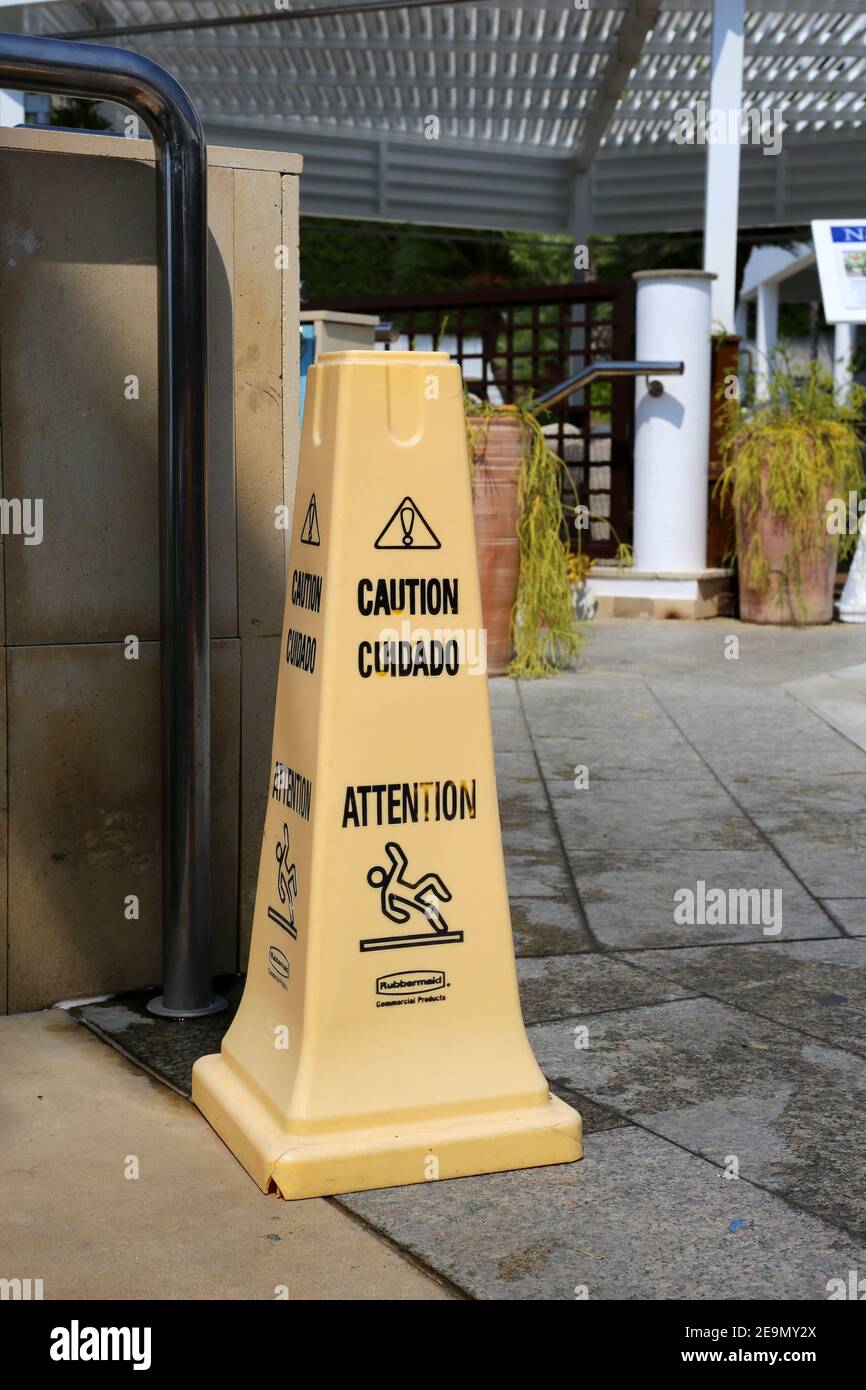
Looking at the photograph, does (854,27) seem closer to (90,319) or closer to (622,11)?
(622,11)

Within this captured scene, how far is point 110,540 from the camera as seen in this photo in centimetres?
325

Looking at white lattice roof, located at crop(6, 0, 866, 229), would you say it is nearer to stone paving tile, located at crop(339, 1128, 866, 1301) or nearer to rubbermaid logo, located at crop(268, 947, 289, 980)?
rubbermaid logo, located at crop(268, 947, 289, 980)

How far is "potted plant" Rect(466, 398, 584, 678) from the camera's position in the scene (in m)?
7.62

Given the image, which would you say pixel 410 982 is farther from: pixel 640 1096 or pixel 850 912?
pixel 850 912

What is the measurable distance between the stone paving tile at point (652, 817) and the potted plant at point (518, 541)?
2370 mm

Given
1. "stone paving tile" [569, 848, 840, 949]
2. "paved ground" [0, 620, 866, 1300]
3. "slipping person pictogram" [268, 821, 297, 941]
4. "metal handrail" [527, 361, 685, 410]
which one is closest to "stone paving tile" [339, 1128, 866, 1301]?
"paved ground" [0, 620, 866, 1300]

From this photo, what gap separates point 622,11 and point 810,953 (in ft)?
36.1

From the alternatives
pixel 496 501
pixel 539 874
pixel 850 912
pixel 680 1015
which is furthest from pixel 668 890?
pixel 496 501

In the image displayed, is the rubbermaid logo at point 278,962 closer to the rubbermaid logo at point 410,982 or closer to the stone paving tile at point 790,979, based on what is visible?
the rubbermaid logo at point 410,982

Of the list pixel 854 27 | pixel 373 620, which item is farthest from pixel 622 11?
pixel 373 620

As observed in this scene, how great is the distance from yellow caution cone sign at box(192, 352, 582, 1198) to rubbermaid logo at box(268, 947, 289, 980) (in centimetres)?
2
